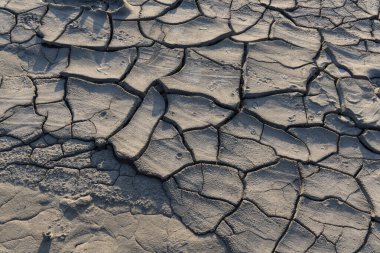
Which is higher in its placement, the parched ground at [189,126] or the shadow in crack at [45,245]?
the parched ground at [189,126]

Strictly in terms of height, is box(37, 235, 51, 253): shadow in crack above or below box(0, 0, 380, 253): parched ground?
below

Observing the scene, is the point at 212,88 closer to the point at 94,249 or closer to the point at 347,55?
the point at 347,55

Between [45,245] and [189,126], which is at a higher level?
[189,126]

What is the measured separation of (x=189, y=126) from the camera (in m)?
3.05

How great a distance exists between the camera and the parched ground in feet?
8.60

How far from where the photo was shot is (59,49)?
11.3 feet

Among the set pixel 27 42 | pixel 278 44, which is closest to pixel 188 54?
pixel 278 44

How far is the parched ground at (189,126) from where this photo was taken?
103 inches

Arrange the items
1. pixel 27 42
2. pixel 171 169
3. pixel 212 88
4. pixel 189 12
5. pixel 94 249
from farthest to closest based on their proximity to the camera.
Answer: pixel 189 12
pixel 27 42
pixel 212 88
pixel 171 169
pixel 94 249

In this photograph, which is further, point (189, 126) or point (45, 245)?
point (189, 126)

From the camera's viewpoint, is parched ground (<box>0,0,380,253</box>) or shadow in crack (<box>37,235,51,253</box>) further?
parched ground (<box>0,0,380,253</box>)

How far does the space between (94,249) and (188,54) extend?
1584mm

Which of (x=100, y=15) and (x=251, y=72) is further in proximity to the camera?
(x=100, y=15)

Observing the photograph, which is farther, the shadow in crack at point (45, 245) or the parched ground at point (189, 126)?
the parched ground at point (189, 126)
